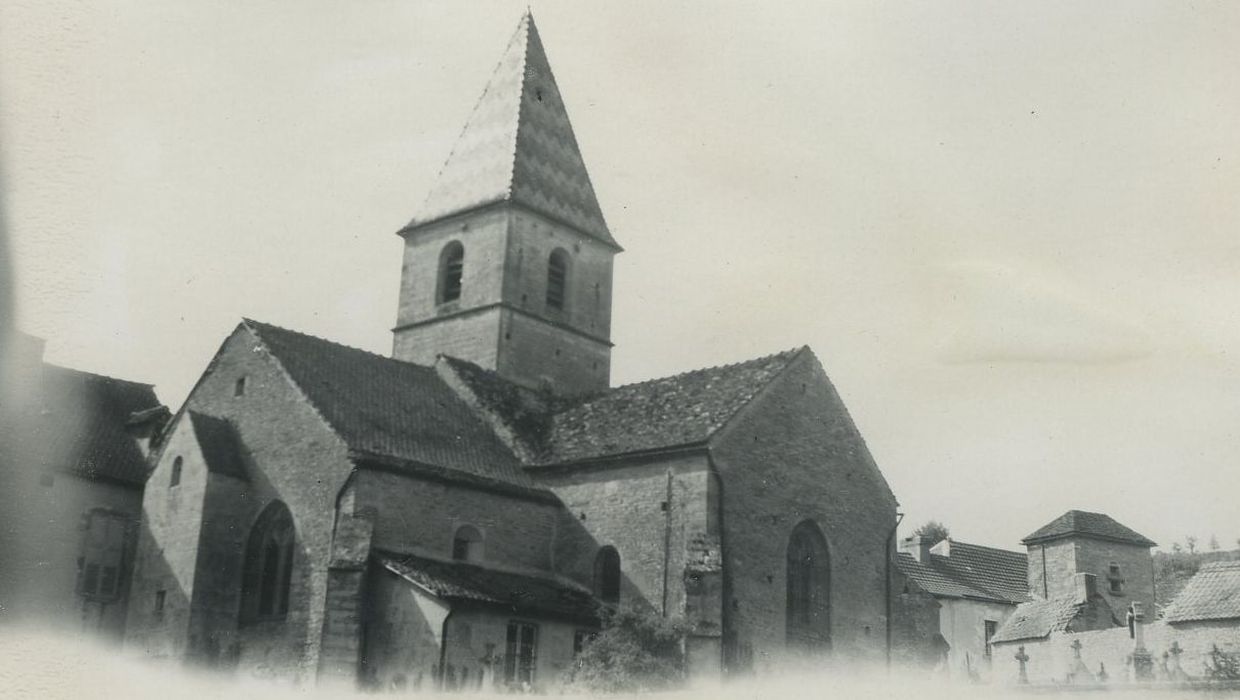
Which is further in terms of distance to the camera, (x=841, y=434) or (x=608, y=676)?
(x=841, y=434)

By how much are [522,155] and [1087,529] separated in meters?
30.3

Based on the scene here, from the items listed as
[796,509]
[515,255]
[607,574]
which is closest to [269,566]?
[607,574]

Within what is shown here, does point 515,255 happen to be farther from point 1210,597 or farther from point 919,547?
point 919,547

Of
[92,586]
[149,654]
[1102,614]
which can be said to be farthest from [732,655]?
[1102,614]

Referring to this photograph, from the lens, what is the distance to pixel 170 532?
2780 cm

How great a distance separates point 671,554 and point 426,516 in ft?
18.0

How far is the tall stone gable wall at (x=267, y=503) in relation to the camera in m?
25.7

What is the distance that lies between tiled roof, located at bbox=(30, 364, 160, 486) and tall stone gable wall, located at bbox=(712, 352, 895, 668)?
16886 millimetres

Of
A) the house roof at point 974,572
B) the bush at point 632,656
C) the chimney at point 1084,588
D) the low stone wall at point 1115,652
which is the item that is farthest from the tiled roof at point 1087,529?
the bush at point 632,656

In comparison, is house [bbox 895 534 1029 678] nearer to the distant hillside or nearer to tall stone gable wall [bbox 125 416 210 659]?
the distant hillside

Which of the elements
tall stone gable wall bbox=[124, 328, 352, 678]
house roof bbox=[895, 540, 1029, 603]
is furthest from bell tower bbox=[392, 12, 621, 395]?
house roof bbox=[895, 540, 1029, 603]

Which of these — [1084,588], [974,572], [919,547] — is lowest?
[1084,588]

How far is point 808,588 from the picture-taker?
2911 centimetres

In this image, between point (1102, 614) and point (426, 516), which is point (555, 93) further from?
point (1102, 614)
